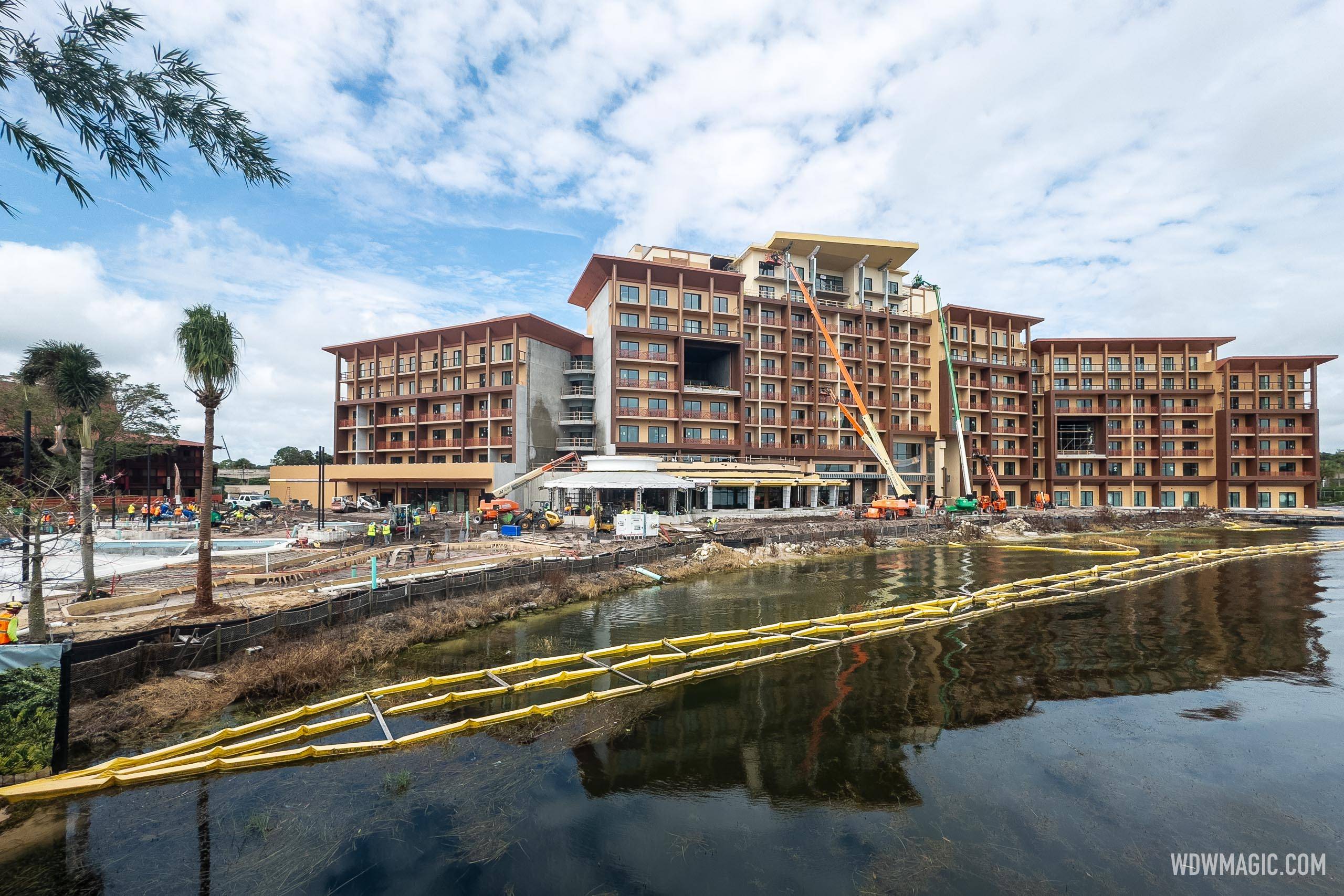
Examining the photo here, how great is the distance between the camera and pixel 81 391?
26156 millimetres

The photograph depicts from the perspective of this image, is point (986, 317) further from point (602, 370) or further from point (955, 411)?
point (602, 370)

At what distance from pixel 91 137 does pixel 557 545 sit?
27.7 meters

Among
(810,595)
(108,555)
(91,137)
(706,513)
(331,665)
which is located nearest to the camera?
(91,137)

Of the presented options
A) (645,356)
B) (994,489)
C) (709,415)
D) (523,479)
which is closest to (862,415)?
(994,489)

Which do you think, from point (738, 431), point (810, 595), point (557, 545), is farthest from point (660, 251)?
point (810, 595)

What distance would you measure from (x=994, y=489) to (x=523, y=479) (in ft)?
181

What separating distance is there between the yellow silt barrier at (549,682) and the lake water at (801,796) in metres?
0.32

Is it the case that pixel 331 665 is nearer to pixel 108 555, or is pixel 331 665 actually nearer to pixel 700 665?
pixel 700 665

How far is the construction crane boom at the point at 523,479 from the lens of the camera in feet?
166

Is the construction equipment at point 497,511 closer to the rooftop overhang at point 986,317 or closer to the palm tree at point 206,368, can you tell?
the palm tree at point 206,368

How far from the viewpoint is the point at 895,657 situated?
16875mm

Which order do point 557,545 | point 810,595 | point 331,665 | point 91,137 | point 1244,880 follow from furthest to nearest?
point 557,545
point 810,595
point 331,665
point 1244,880
point 91,137

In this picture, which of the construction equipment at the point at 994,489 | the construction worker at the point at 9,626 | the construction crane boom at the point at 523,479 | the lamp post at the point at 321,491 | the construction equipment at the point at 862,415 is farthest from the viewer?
the construction equipment at the point at 994,489

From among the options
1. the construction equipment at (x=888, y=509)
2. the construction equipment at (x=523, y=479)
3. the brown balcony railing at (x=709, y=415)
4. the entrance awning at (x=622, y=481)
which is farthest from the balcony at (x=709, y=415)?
the construction equipment at (x=888, y=509)
